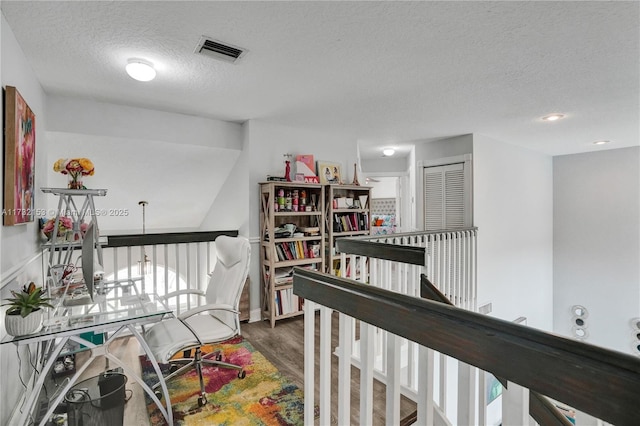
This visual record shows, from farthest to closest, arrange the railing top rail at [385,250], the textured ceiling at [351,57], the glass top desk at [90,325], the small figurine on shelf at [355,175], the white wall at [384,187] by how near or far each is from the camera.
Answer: the white wall at [384,187] < the small figurine on shelf at [355,175] < the railing top rail at [385,250] < the textured ceiling at [351,57] < the glass top desk at [90,325]

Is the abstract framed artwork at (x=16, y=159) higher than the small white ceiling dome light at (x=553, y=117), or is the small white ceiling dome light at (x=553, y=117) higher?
the small white ceiling dome light at (x=553, y=117)

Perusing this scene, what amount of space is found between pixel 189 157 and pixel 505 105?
3.38 meters

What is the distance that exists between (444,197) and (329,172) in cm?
186

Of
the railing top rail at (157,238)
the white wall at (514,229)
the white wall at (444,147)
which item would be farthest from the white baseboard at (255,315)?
the white wall at (444,147)

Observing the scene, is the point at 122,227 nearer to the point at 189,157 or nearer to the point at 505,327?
the point at 189,157

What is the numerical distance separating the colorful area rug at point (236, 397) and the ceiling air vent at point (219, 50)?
2.28 metres

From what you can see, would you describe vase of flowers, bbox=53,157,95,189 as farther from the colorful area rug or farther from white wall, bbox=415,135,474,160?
white wall, bbox=415,135,474,160

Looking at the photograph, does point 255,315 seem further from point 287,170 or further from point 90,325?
point 90,325

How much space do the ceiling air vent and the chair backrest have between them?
1298 mm

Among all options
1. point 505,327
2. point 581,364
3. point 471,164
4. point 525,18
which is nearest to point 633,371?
point 581,364

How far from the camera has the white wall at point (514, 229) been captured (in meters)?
4.57

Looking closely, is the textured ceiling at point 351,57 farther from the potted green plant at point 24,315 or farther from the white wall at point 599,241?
the white wall at point 599,241

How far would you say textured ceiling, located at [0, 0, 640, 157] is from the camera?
66.6 inches

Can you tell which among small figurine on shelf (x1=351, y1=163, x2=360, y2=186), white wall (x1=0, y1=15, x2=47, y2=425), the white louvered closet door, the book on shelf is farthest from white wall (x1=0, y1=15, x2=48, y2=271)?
the white louvered closet door
